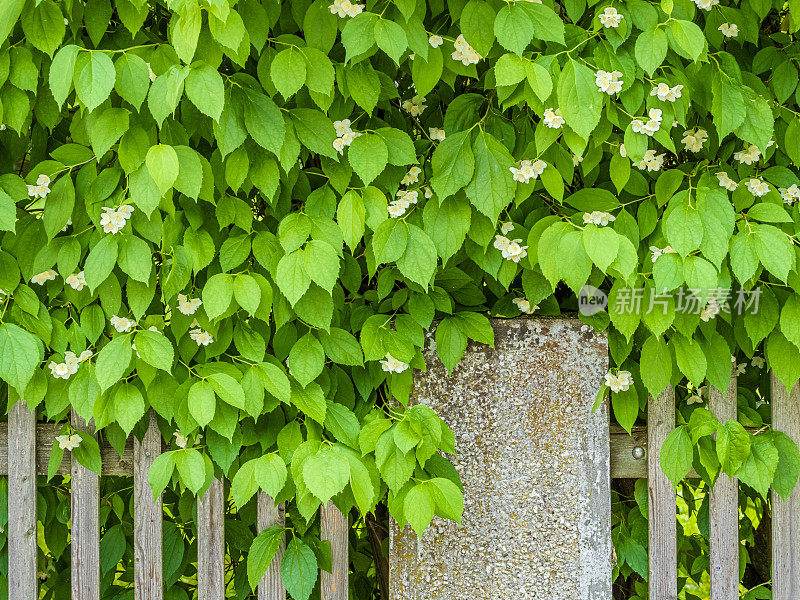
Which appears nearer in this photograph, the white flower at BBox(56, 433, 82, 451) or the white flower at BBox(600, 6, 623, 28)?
the white flower at BBox(600, 6, 623, 28)

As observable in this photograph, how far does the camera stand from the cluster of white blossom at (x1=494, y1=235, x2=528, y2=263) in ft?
5.96

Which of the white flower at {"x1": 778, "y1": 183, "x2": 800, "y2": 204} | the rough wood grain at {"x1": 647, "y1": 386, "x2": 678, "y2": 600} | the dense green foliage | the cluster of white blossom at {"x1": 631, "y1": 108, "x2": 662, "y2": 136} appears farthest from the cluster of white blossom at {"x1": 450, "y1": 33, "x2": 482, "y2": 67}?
the rough wood grain at {"x1": 647, "y1": 386, "x2": 678, "y2": 600}

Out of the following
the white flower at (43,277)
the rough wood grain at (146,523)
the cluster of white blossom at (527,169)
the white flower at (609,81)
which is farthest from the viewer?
the rough wood grain at (146,523)

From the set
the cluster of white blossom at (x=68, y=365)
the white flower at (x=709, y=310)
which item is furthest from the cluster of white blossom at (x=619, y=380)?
the cluster of white blossom at (x=68, y=365)

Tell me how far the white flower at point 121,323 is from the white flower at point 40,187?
34 cm

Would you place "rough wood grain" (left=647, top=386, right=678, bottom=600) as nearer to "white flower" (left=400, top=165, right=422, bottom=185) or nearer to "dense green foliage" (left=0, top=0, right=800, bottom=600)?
"dense green foliage" (left=0, top=0, right=800, bottom=600)

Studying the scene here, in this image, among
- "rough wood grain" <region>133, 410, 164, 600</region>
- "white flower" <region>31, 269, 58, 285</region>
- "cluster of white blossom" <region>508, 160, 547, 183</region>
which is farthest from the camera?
"rough wood grain" <region>133, 410, 164, 600</region>

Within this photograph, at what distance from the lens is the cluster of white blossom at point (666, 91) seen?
1.68 metres

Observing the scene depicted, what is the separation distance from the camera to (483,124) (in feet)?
5.92

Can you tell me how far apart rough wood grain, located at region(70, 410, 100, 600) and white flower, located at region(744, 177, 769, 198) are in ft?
5.98

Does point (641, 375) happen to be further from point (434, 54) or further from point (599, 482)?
point (434, 54)

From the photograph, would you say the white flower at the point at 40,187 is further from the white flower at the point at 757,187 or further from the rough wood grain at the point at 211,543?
the white flower at the point at 757,187

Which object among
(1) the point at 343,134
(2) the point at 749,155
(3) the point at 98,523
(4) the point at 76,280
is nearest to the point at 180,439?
(3) the point at 98,523

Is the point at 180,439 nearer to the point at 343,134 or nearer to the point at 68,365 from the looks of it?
the point at 68,365
